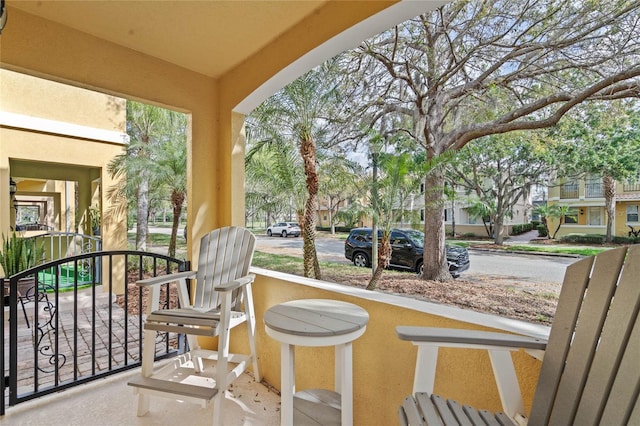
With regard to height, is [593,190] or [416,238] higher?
[593,190]

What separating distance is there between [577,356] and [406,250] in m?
5.91

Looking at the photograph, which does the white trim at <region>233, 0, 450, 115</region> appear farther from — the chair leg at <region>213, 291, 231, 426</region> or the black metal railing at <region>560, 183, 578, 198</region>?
the black metal railing at <region>560, 183, 578, 198</region>

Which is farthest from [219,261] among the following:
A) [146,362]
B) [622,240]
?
[622,240]

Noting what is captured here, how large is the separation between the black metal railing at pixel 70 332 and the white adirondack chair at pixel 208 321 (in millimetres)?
329

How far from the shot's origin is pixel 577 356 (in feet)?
3.18

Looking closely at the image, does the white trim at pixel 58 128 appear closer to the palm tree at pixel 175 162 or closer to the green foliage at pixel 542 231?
the palm tree at pixel 175 162

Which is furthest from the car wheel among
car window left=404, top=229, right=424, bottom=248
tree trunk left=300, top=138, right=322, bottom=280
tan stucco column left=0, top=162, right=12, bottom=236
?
tan stucco column left=0, top=162, right=12, bottom=236

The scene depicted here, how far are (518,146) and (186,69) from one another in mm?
5949

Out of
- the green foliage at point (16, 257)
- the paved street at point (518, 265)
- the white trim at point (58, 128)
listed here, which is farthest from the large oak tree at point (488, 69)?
the green foliage at point (16, 257)

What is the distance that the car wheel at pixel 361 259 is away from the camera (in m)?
7.67

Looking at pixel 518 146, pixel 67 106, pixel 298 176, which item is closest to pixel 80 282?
pixel 67 106

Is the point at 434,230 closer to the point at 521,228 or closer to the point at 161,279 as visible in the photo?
the point at 521,228

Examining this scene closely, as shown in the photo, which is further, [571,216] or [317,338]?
[571,216]

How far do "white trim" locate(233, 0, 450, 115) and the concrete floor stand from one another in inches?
96.2
